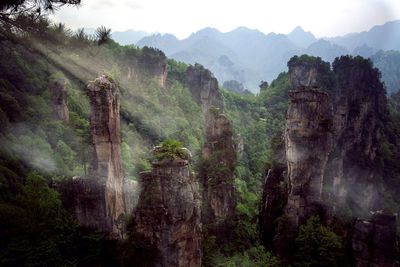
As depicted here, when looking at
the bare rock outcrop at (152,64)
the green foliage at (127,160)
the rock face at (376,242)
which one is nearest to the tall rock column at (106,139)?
the rock face at (376,242)

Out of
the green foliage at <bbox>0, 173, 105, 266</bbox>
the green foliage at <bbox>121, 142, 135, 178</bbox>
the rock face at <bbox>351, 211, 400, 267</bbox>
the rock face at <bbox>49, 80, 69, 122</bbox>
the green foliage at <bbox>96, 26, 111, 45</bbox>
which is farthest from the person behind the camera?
the rock face at <bbox>49, 80, 69, 122</bbox>

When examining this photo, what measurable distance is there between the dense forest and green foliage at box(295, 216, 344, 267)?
6 centimetres

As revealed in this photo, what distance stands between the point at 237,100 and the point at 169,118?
84.6 feet

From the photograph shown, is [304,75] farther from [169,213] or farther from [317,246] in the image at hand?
[169,213]

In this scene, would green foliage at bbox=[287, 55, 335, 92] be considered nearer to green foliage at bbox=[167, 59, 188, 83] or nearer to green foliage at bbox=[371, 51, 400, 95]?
green foliage at bbox=[167, 59, 188, 83]

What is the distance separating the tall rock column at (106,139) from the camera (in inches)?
861

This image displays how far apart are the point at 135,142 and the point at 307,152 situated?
89.2 ft

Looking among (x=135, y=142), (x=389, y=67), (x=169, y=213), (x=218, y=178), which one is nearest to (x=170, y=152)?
(x=169, y=213)

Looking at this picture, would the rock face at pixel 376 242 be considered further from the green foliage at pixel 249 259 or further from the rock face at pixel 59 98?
the rock face at pixel 59 98

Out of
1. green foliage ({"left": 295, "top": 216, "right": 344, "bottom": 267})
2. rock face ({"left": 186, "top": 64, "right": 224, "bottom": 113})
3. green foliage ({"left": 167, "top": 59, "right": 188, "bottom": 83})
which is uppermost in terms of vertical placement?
green foliage ({"left": 167, "top": 59, "right": 188, "bottom": 83})

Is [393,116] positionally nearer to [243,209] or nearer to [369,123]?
[369,123]

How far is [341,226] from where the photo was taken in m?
23.6

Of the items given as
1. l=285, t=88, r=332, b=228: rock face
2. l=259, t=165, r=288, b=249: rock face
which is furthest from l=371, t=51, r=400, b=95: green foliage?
l=285, t=88, r=332, b=228: rock face

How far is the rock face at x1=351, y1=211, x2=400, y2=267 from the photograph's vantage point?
21172 millimetres
